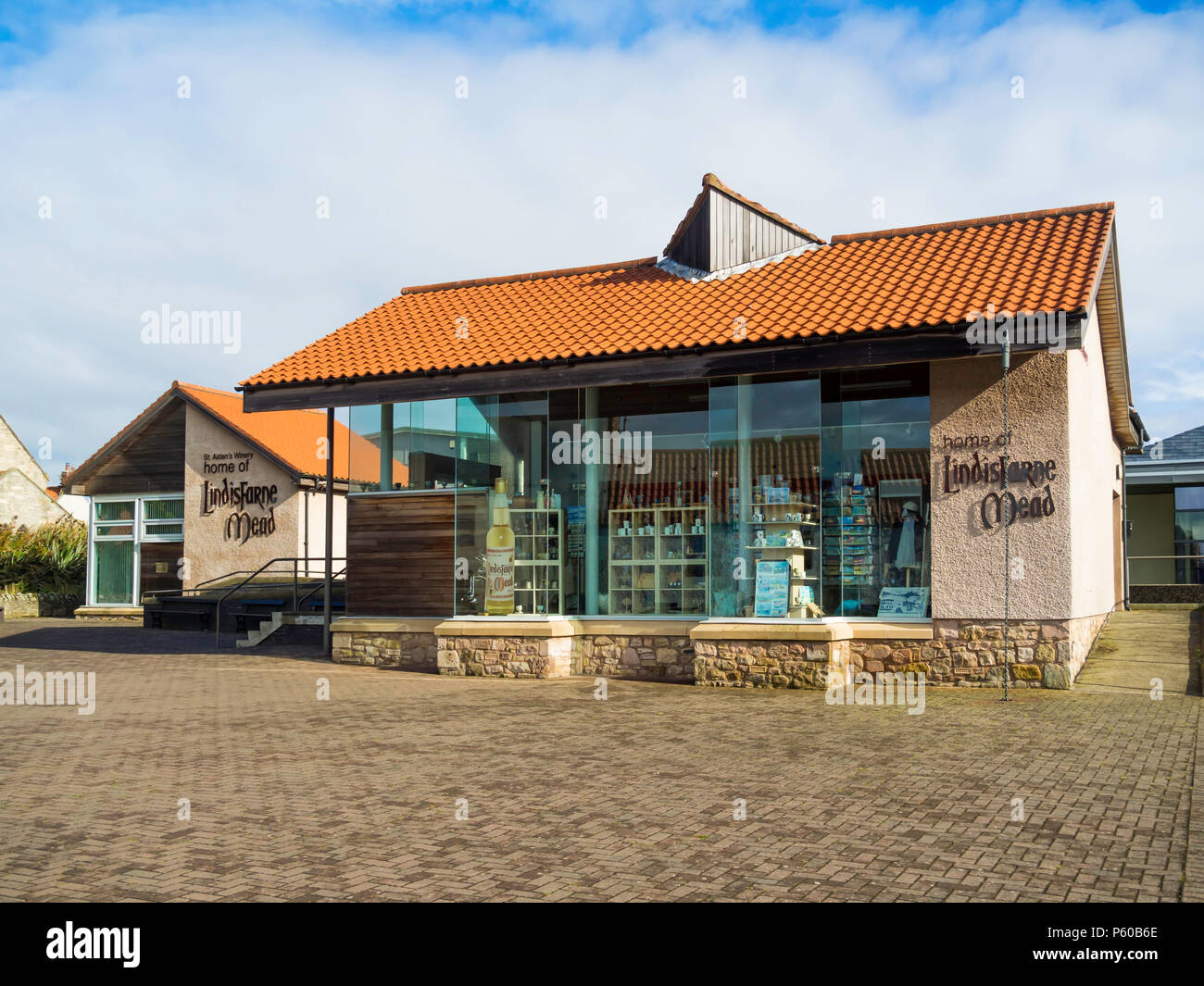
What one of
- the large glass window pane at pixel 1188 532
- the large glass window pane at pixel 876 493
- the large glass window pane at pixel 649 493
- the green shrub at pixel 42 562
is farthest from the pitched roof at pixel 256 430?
the large glass window pane at pixel 1188 532

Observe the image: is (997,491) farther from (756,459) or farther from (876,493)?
(756,459)

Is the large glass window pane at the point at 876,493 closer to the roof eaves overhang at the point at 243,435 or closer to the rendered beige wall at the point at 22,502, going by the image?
the roof eaves overhang at the point at 243,435

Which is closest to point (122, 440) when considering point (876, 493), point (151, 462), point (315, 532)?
point (151, 462)

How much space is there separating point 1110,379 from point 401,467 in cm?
1182

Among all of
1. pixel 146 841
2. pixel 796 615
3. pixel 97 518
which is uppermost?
pixel 97 518

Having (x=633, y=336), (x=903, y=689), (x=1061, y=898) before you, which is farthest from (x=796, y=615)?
(x=1061, y=898)

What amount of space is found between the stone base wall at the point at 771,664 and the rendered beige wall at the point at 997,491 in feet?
4.37

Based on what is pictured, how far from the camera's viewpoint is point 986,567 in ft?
40.1

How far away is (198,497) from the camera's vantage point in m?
26.1

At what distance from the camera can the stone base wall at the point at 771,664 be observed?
12344 millimetres

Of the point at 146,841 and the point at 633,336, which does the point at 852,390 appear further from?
the point at 146,841

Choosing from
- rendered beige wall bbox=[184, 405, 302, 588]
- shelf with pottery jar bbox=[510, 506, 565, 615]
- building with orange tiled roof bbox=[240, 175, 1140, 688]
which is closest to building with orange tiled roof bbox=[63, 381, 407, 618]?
rendered beige wall bbox=[184, 405, 302, 588]

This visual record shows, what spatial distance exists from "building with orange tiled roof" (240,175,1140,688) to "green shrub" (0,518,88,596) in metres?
17.4

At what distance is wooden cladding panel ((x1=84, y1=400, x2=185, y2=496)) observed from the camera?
27.0 meters
